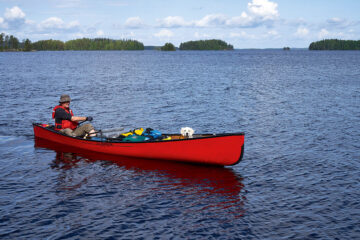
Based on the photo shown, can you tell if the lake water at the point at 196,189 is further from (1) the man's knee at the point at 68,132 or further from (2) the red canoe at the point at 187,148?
(1) the man's knee at the point at 68,132

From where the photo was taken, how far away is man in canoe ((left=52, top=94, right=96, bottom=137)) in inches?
653

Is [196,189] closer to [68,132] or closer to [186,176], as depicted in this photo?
[186,176]

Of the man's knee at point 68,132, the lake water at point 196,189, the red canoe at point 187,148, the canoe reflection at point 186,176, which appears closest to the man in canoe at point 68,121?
the man's knee at point 68,132

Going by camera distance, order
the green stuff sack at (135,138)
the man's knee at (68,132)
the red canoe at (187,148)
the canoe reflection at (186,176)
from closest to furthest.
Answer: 1. the canoe reflection at (186,176)
2. the red canoe at (187,148)
3. the green stuff sack at (135,138)
4. the man's knee at (68,132)

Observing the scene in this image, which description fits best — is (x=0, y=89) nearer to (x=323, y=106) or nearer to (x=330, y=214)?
(x=323, y=106)

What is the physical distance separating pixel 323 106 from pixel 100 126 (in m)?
18.7

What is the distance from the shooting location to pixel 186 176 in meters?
13.7

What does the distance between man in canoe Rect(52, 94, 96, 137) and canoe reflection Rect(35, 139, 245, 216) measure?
914mm

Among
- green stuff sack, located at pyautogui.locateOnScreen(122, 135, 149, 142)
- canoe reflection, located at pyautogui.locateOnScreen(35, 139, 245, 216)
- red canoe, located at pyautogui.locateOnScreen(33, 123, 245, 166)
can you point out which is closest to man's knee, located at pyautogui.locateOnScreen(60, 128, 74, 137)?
canoe reflection, located at pyautogui.locateOnScreen(35, 139, 245, 216)

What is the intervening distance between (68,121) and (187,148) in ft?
21.6

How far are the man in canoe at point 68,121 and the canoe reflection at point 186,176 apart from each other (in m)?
0.91

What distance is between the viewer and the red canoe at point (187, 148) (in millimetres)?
13773

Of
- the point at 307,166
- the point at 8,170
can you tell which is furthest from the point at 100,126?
the point at 307,166

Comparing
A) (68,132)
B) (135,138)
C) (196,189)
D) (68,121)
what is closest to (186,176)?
(196,189)
